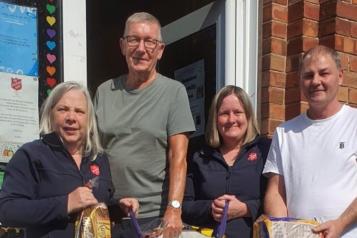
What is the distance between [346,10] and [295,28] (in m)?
0.32

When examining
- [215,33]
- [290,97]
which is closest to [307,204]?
[290,97]

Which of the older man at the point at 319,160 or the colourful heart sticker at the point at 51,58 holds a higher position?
the colourful heart sticker at the point at 51,58

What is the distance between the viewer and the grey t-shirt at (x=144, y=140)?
305cm

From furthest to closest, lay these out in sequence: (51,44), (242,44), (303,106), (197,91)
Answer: (197,91) < (242,44) < (303,106) < (51,44)

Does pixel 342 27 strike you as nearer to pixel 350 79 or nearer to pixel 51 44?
pixel 350 79

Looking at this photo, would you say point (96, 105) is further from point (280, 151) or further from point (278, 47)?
point (278, 47)

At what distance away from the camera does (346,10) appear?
404 cm

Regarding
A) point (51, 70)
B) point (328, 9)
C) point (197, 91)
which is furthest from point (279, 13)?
point (51, 70)

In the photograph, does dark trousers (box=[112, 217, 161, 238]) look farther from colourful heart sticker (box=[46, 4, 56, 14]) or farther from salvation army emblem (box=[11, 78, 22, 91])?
colourful heart sticker (box=[46, 4, 56, 14])

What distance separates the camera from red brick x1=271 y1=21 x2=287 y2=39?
4.06 m

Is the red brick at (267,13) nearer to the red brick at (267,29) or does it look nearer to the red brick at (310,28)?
the red brick at (267,29)

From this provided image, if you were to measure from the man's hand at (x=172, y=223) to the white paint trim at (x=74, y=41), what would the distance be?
96cm

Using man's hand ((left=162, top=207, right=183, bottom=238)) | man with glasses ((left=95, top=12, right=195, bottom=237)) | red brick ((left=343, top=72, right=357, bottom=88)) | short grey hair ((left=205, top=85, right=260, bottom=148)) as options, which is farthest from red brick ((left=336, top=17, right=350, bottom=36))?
man's hand ((left=162, top=207, right=183, bottom=238))

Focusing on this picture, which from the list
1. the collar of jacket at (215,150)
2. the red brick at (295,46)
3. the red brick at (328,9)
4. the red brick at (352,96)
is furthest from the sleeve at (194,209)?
the red brick at (328,9)
